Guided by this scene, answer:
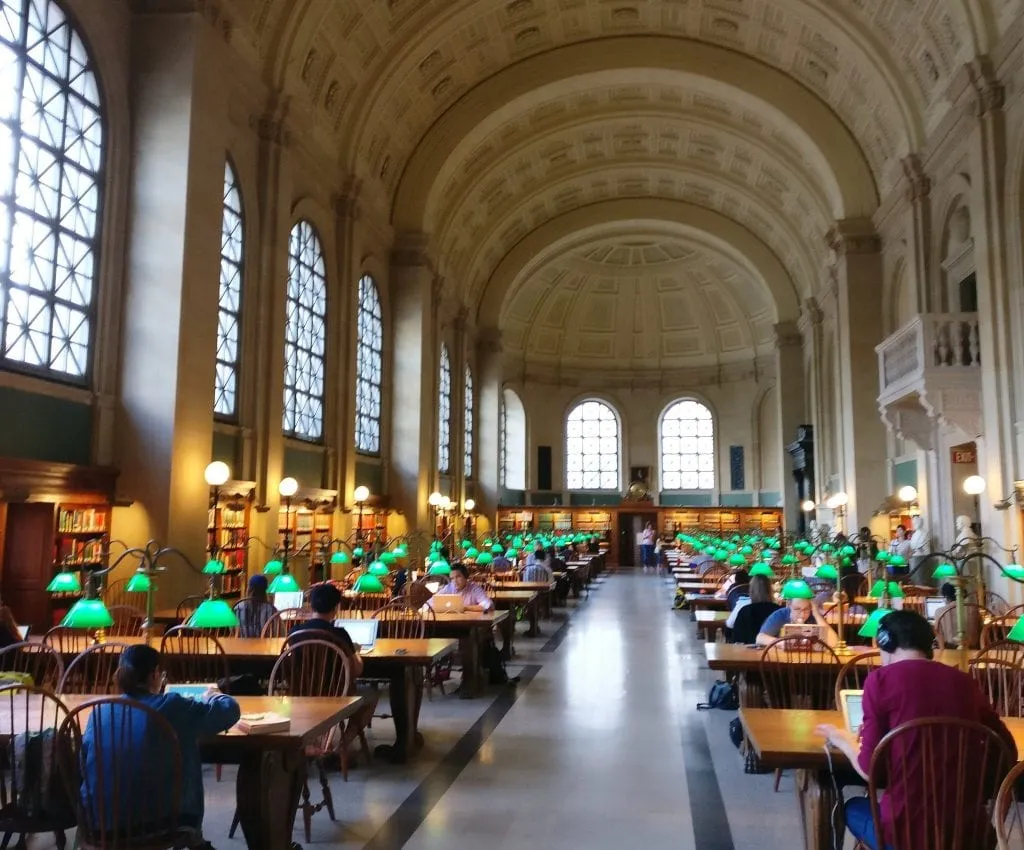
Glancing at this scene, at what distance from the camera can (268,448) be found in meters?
13.7

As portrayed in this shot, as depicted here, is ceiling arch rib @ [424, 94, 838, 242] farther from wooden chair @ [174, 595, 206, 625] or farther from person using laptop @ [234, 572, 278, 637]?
person using laptop @ [234, 572, 278, 637]

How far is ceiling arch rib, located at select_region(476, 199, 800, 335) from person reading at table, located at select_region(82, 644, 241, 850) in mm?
26042

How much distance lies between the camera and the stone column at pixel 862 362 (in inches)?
760

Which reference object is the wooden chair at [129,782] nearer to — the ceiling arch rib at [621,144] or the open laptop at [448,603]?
the open laptop at [448,603]

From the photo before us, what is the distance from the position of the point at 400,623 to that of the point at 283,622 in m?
1.10

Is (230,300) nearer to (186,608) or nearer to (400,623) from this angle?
(186,608)

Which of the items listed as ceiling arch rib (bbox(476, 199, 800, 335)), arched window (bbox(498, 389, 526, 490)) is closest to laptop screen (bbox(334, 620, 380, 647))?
ceiling arch rib (bbox(476, 199, 800, 335))

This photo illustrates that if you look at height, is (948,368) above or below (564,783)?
above

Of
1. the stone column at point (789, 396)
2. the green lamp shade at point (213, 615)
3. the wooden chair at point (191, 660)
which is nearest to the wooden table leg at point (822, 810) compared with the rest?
the green lamp shade at point (213, 615)

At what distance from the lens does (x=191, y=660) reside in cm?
634

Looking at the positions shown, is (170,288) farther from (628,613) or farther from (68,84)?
(628,613)

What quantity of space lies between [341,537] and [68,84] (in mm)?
9545

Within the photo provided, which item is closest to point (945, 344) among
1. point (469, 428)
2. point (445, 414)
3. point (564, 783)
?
point (564, 783)

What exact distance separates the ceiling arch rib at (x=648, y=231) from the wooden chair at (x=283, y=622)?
21.4 m
